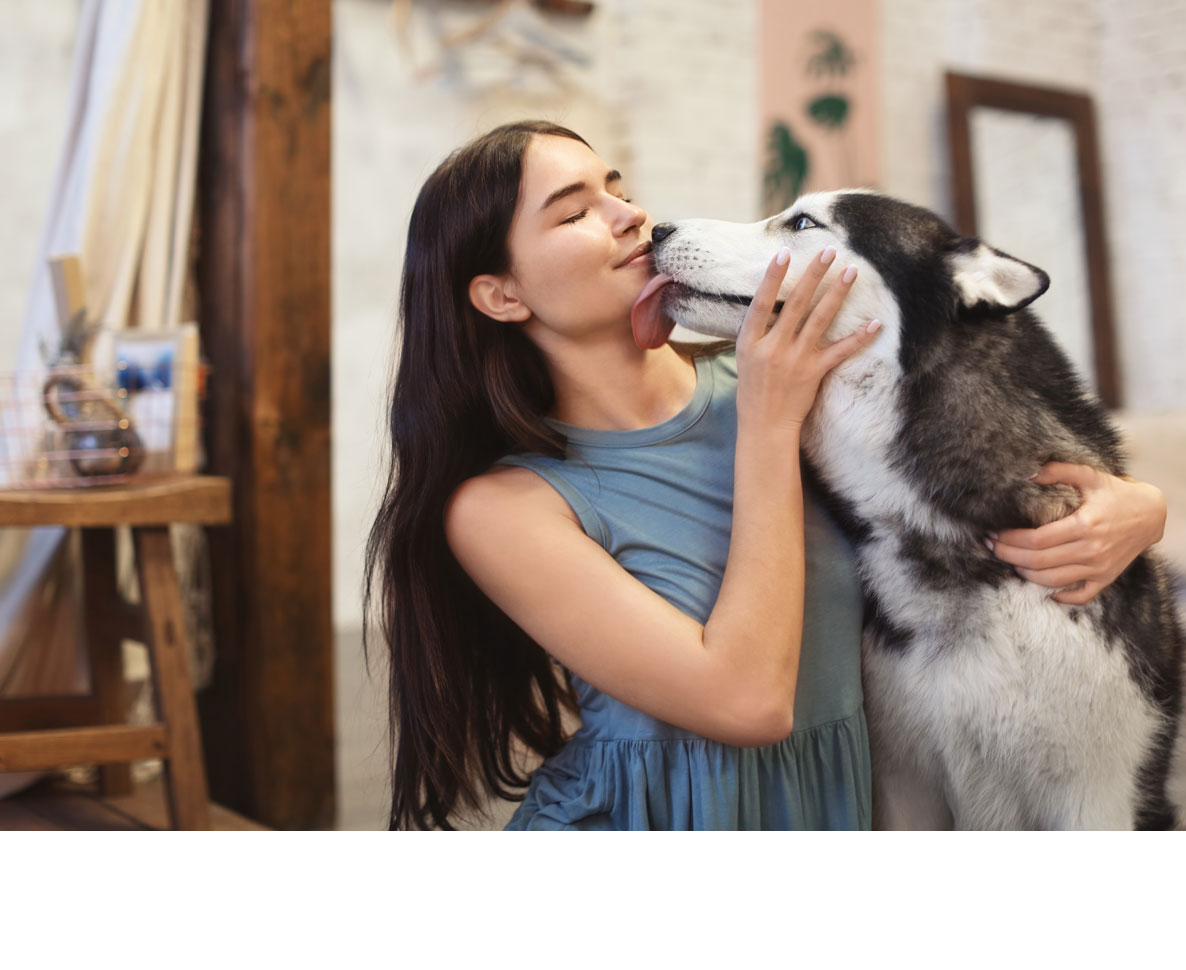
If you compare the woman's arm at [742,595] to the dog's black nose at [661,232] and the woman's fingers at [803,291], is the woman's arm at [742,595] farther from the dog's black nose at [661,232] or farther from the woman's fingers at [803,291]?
the dog's black nose at [661,232]

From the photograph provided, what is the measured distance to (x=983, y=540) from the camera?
94 cm

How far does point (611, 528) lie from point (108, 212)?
4.55ft

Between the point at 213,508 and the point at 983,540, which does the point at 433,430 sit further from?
the point at 213,508

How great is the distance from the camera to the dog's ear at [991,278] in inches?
35.8

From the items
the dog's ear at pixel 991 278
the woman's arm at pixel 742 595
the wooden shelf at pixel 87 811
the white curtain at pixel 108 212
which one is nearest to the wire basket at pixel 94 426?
the white curtain at pixel 108 212

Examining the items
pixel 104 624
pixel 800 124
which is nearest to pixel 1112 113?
pixel 800 124

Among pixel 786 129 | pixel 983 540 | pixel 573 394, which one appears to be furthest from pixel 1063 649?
pixel 786 129

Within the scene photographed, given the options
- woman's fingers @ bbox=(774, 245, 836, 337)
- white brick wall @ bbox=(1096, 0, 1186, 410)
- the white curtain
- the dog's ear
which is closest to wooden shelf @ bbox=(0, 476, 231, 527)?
the white curtain

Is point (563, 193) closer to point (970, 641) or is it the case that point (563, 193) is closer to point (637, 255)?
point (637, 255)

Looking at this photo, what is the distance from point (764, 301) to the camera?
0.90m

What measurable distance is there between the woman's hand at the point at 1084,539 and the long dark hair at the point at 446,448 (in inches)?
18.6

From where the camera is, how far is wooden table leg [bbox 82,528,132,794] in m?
1.89

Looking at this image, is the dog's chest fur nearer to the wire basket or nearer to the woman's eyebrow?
the woman's eyebrow
